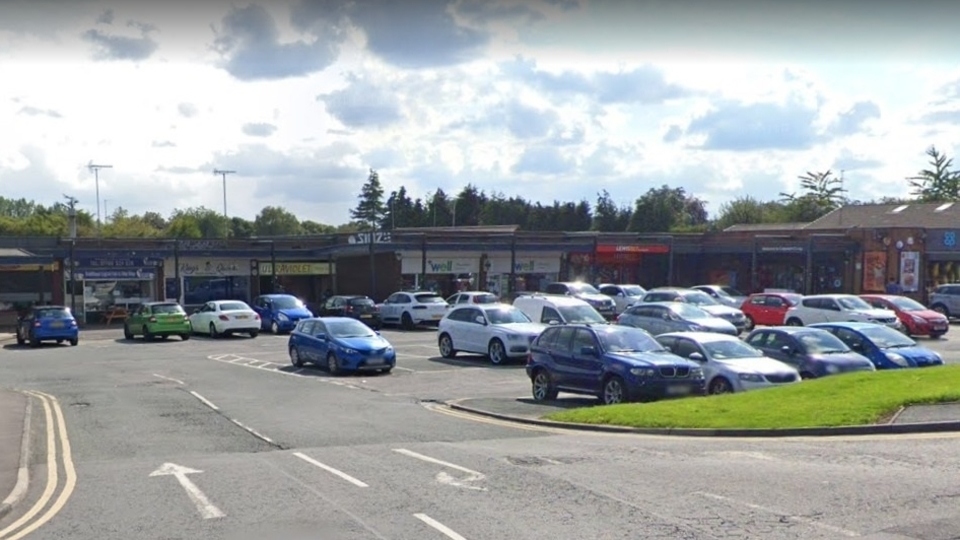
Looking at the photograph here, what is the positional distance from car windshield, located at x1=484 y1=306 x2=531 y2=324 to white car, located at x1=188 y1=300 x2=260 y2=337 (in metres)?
15.1

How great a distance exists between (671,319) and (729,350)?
10.4 m

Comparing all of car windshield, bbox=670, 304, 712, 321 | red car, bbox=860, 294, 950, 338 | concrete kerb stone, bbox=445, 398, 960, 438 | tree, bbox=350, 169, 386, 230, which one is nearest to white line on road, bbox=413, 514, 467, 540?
concrete kerb stone, bbox=445, 398, 960, 438

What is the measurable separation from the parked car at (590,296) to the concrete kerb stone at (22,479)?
2948 cm

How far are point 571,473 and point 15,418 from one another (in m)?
11.1

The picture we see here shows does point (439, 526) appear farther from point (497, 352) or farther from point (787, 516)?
→ point (497, 352)

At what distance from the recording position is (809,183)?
112062mm

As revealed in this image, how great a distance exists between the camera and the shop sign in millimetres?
56688

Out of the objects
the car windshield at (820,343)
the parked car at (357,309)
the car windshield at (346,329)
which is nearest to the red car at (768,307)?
the parked car at (357,309)

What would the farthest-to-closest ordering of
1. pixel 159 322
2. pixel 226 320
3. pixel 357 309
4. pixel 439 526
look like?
pixel 357 309 < pixel 226 320 < pixel 159 322 < pixel 439 526

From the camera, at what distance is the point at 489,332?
29.8 m

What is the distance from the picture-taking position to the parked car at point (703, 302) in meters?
38.8

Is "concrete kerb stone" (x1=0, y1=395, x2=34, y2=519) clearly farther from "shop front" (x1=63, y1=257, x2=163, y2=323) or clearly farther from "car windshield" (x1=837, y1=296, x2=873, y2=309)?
"shop front" (x1=63, y1=257, x2=163, y2=323)

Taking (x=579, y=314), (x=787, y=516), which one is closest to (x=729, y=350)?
(x=579, y=314)

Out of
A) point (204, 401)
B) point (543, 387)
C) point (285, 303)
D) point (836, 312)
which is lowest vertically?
point (204, 401)
